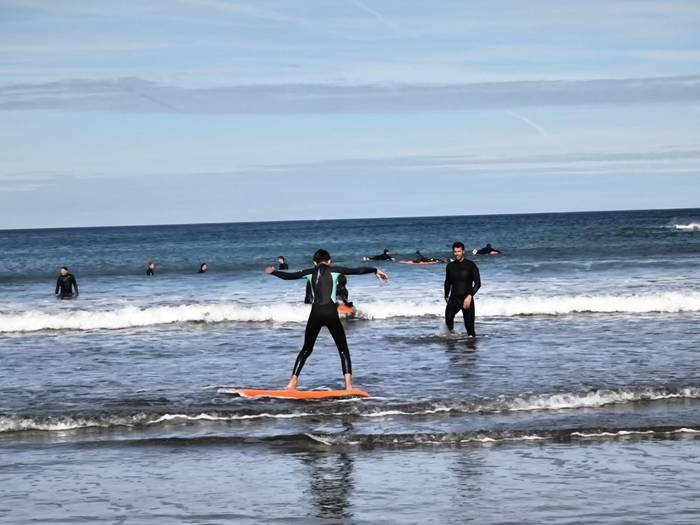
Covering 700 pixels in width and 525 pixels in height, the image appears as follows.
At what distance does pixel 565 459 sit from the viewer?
10.5 metres

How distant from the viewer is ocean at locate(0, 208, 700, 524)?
29.6 feet

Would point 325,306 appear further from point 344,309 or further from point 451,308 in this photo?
point 344,309

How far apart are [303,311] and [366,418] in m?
15.3

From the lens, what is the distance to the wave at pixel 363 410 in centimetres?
1293

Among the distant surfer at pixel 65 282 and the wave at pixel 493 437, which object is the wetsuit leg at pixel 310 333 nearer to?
the wave at pixel 493 437

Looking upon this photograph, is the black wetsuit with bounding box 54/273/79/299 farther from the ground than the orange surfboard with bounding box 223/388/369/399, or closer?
farther from the ground

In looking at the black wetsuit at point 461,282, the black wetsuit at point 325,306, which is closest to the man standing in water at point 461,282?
the black wetsuit at point 461,282

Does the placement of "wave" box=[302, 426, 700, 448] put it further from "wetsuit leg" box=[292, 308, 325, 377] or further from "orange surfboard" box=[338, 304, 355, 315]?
"orange surfboard" box=[338, 304, 355, 315]

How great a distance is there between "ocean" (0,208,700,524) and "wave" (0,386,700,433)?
0.11 ft

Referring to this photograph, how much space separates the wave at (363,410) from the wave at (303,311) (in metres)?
13.0

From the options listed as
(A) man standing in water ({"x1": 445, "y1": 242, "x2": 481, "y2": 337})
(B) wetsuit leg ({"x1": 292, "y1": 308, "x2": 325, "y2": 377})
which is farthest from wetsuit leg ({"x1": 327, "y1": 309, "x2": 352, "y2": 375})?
(A) man standing in water ({"x1": 445, "y1": 242, "x2": 481, "y2": 337})

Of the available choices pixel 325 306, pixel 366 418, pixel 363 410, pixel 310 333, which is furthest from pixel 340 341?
pixel 366 418

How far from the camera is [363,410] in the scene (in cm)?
1332

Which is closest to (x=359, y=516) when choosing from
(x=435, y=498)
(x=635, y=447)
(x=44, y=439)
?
(x=435, y=498)
